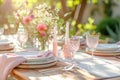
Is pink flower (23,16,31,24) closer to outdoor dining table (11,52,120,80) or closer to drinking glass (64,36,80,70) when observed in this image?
drinking glass (64,36,80,70)

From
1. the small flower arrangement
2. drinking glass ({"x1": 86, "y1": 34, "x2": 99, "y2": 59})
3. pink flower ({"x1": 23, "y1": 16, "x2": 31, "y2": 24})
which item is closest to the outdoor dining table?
drinking glass ({"x1": 86, "y1": 34, "x2": 99, "y2": 59})

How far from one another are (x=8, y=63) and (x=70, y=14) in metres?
2.86

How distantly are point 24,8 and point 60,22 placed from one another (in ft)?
1.19

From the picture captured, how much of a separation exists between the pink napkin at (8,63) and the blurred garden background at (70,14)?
0.45 meters

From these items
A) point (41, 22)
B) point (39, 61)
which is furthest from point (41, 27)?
point (39, 61)

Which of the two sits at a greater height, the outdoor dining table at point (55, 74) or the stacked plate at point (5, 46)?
the stacked plate at point (5, 46)

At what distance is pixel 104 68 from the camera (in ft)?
5.58

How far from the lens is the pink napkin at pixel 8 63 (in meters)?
1.67

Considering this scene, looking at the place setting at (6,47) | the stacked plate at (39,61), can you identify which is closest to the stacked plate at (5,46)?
the place setting at (6,47)

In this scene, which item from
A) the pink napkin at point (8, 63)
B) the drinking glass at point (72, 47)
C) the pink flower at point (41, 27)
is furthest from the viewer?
the pink flower at point (41, 27)

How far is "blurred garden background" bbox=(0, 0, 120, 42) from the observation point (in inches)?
92.4

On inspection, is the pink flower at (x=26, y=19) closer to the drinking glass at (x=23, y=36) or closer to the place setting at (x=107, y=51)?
the drinking glass at (x=23, y=36)

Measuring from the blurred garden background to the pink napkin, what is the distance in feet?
1.48

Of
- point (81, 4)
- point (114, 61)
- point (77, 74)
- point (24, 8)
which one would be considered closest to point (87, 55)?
point (114, 61)
